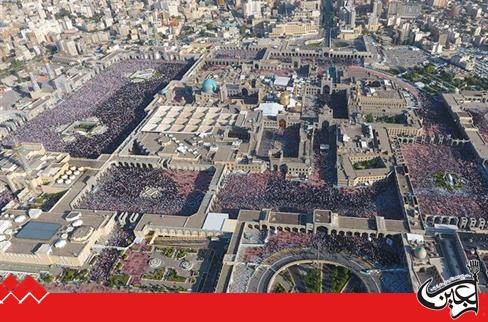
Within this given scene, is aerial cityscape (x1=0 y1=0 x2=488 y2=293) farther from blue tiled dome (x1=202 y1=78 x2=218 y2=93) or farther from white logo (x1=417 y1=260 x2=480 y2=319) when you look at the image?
white logo (x1=417 y1=260 x2=480 y2=319)

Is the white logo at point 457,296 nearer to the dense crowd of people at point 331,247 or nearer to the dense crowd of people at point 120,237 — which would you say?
the dense crowd of people at point 331,247

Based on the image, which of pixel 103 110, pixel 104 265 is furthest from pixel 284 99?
pixel 104 265

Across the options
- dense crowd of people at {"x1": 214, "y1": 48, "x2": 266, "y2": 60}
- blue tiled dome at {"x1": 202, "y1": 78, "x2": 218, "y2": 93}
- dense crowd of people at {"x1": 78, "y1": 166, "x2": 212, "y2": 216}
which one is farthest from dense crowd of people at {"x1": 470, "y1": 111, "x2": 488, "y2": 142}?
dense crowd of people at {"x1": 214, "y1": 48, "x2": 266, "y2": 60}

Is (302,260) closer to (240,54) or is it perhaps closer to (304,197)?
(304,197)

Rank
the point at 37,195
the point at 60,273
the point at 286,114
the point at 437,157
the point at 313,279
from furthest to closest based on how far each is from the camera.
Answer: the point at 286,114 → the point at 437,157 → the point at 37,195 → the point at 60,273 → the point at 313,279

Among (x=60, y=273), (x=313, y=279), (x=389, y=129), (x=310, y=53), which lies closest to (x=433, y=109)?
(x=389, y=129)

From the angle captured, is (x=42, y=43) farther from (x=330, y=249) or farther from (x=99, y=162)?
(x=330, y=249)

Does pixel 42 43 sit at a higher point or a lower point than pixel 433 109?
higher
